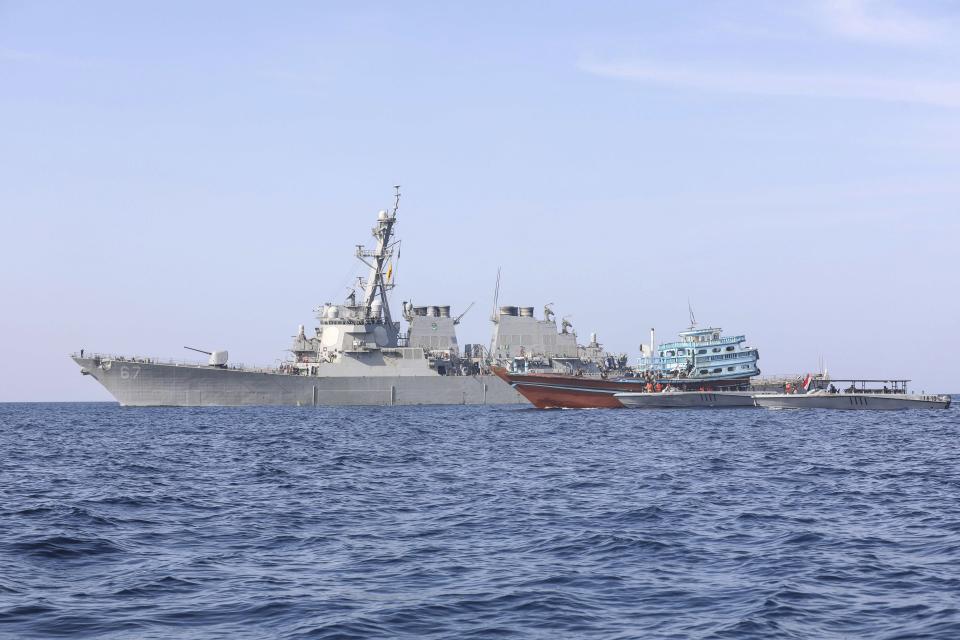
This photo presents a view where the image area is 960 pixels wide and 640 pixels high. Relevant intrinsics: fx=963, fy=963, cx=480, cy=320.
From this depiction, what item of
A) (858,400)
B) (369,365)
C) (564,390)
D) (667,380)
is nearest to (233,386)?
(369,365)

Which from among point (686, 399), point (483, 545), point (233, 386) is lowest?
point (483, 545)

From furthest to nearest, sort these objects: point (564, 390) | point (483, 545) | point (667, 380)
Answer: point (667, 380)
point (564, 390)
point (483, 545)

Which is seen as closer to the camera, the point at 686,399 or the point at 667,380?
the point at 686,399

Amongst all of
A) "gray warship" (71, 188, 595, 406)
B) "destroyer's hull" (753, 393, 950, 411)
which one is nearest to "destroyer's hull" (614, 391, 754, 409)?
"destroyer's hull" (753, 393, 950, 411)

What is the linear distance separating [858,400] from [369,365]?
3858 cm

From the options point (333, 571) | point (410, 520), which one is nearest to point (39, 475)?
point (410, 520)

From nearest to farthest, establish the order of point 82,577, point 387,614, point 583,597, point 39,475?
point 387,614 → point 583,597 → point 82,577 → point 39,475

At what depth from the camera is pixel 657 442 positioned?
125 ft

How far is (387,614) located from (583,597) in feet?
8.18

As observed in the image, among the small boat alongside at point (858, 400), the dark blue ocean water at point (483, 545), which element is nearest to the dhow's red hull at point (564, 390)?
the small boat alongside at point (858, 400)

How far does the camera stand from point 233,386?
263 feet

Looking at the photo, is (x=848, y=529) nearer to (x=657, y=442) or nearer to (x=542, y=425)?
(x=657, y=442)

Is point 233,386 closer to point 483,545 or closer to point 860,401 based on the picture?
point 860,401

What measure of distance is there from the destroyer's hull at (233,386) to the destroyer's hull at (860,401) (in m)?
29.6
